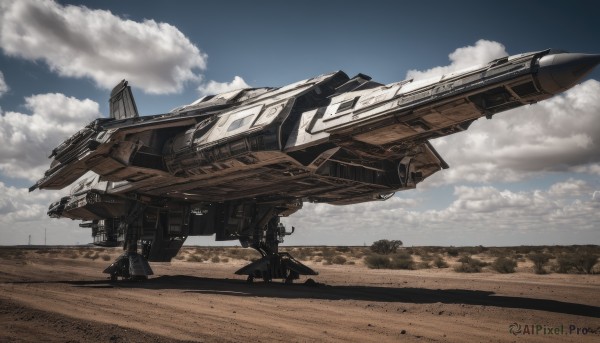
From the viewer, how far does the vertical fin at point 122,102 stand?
→ 21391 mm

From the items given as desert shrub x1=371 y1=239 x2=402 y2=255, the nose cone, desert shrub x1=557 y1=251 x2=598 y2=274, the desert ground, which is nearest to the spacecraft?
the nose cone

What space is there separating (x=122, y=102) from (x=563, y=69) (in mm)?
19861

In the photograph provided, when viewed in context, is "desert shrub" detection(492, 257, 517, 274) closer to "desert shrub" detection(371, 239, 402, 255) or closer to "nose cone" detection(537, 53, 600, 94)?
"nose cone" detection(537, 53, 600, 94)

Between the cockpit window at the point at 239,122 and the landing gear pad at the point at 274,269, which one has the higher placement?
the cockpit window at the point at 239,122

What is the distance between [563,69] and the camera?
9055mm

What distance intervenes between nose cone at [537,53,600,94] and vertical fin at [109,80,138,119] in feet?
59.7

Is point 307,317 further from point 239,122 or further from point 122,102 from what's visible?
point 122,102

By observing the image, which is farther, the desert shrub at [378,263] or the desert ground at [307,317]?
the desert shrub at [378,263]

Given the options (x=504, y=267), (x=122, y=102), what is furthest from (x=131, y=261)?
(x=504, y=267)

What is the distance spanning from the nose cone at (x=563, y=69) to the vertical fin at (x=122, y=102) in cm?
1818

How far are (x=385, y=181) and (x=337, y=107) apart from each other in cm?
534

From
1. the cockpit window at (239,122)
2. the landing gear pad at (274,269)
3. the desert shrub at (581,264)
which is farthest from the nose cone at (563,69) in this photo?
the desert shrub at (581,264)

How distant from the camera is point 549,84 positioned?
30.6ft

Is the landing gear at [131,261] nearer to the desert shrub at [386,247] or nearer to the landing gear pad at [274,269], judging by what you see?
the landing gear pad at [274,269]
